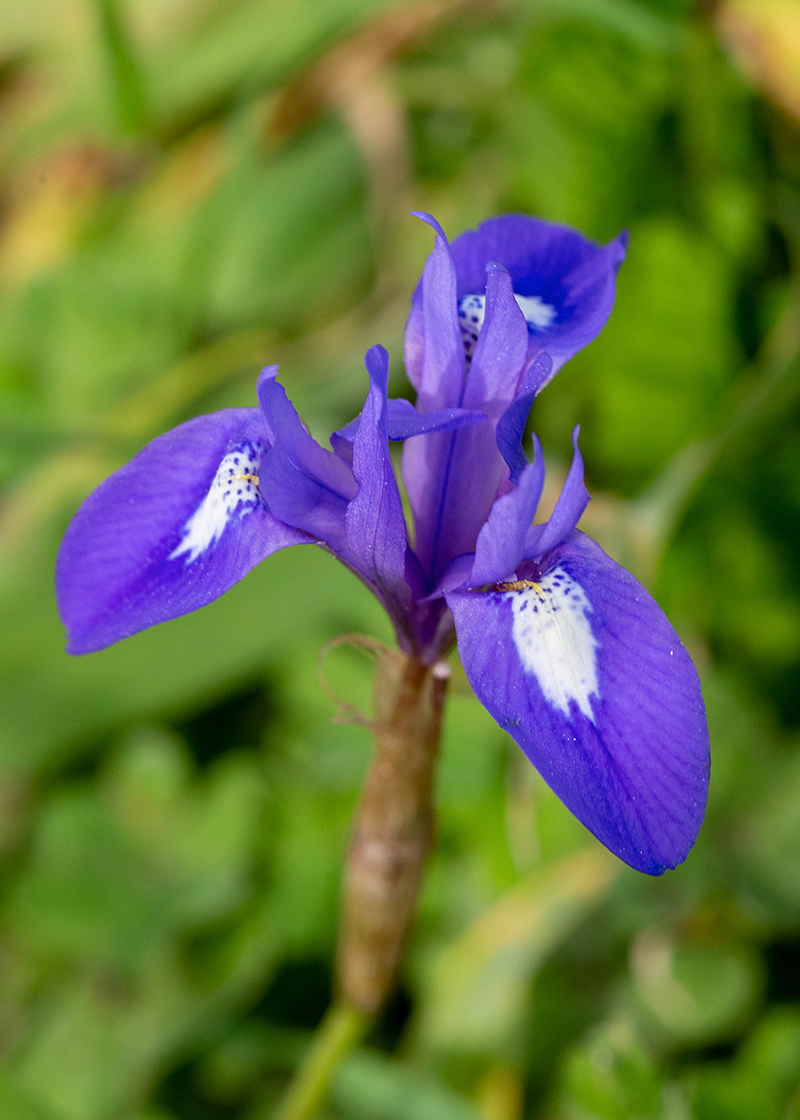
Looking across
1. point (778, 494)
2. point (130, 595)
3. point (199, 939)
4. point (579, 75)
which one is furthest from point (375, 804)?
point (579, 75)

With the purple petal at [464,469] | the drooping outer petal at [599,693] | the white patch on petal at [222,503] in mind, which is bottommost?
the drooping outer petal at [599,693]

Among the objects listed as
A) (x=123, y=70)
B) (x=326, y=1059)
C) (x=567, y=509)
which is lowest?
(x=326, y=1059)

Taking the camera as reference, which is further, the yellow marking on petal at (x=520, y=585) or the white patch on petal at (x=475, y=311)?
the white patch on petal at (x=475, y=311)

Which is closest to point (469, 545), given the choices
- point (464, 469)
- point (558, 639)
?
point (464, 469)

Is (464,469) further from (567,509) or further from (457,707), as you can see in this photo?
(457,707)

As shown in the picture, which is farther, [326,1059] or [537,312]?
[326,1059]

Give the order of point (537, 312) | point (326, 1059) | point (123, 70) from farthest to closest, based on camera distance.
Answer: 1. point (123, 70)
2. point (326, 1059)
3. point (537, 312)

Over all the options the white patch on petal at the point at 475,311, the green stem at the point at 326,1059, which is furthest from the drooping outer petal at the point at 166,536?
the green stem at the point at 326,1059

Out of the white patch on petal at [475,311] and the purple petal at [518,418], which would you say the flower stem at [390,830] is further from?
the white patch on petal at [475,311]

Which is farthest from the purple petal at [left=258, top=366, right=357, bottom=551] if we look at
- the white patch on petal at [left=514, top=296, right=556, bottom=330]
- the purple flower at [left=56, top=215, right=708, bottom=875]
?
the white patch on petal at [left=514, top=296, right=556, bottom=330]
